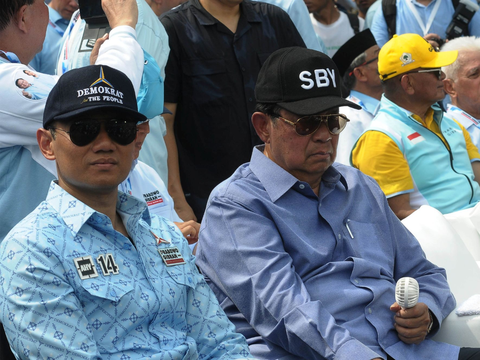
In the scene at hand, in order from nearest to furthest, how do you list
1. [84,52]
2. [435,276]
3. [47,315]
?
1. [47,315]
2. [435,276]
3. [84,52]

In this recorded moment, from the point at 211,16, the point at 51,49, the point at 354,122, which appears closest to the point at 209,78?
the point at 211,16

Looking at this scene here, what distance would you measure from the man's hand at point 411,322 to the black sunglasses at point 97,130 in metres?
1.30

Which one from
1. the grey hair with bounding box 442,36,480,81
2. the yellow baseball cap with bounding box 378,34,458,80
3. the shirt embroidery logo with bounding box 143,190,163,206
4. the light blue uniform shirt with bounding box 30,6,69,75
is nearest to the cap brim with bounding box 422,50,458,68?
the yellow baseball cap with bounding box 378,34,458,80

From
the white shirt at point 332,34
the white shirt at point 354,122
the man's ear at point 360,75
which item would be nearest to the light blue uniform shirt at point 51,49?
the white shirt at point 354,122

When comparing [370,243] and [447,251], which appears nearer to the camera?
[370,243]

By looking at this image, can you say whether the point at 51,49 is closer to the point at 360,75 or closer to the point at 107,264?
the point at 360,75

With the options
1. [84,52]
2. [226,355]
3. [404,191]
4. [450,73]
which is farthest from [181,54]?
[226,355]

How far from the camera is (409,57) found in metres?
4.98

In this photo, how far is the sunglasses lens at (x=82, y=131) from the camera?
8.26ft

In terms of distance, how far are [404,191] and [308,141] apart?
1655mm

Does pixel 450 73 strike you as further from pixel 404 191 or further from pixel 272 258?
pixel 272 258

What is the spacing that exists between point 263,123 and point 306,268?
0.71 metres

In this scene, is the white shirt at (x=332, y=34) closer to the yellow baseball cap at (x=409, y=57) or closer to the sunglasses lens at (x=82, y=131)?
the yellow baseball cap at (x=409, y=57)

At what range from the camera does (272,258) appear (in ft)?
9.29
